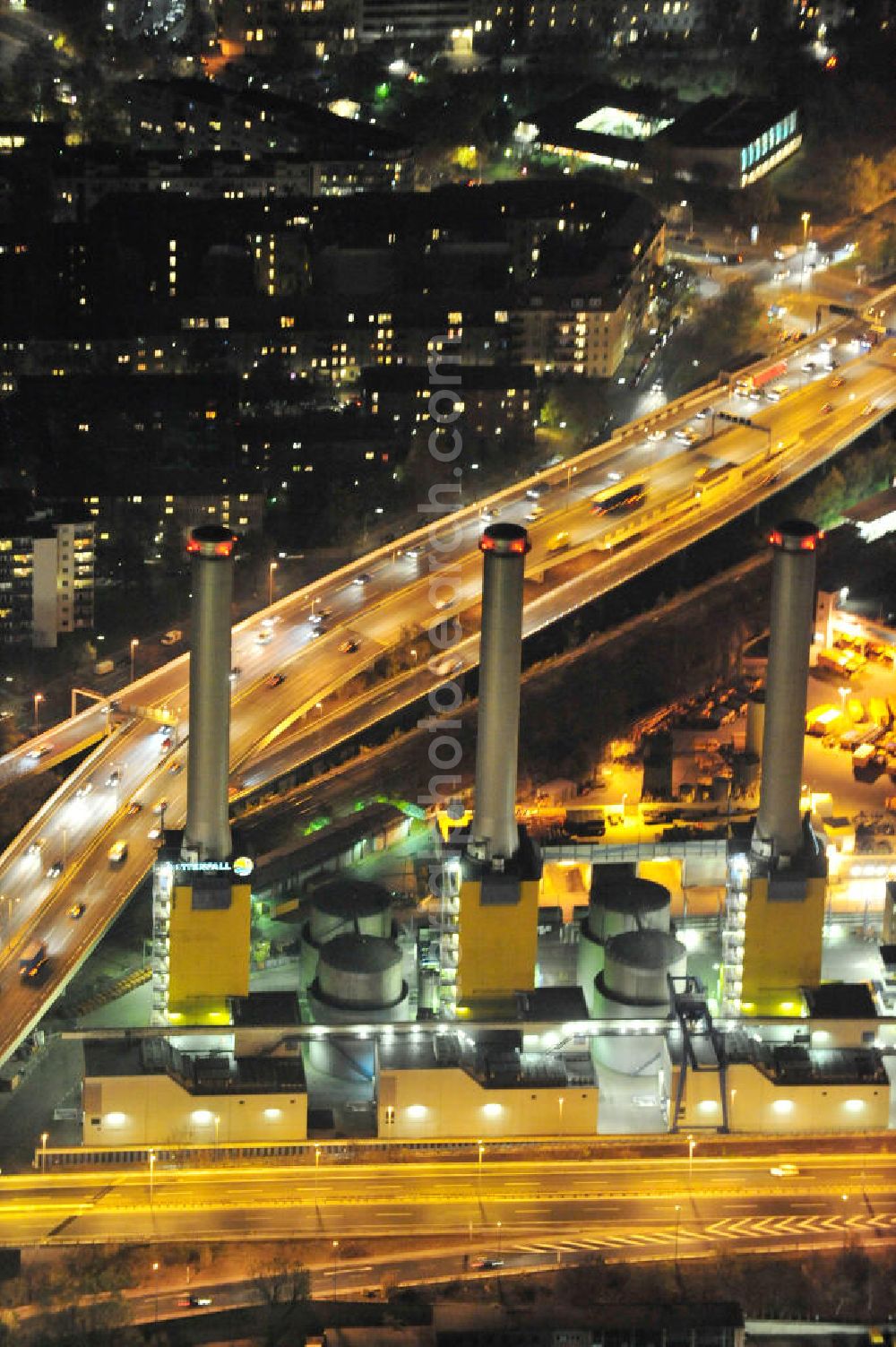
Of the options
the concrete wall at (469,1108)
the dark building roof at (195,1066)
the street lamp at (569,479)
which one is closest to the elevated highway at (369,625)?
the street lamp at (569,479)

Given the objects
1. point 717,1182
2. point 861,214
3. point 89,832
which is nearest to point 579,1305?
point 717,1182

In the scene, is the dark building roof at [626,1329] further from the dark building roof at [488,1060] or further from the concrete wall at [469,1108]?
the dark building roof at [488,1060]

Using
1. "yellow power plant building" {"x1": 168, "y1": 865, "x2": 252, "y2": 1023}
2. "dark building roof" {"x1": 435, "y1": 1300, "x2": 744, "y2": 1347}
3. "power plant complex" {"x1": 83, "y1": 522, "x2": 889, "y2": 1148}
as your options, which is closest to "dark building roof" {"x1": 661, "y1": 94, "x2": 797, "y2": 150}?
"power plant complex" {"x1": 83, "y1": 522, "x2": 889, "y2": 1148}

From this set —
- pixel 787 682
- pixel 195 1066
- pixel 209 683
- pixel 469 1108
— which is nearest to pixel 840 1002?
pixel 787 682

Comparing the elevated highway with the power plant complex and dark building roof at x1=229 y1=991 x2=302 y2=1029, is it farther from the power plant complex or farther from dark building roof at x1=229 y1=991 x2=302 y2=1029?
dark building roof at x1=229 y1=991 x2=302 y2=1029

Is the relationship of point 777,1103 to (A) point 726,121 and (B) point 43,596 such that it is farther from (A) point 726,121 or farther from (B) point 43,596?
(A) point 726,121

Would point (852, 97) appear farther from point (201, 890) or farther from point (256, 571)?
point (201, 890)

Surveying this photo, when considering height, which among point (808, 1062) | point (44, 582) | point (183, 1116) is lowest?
point (183, 1116)
